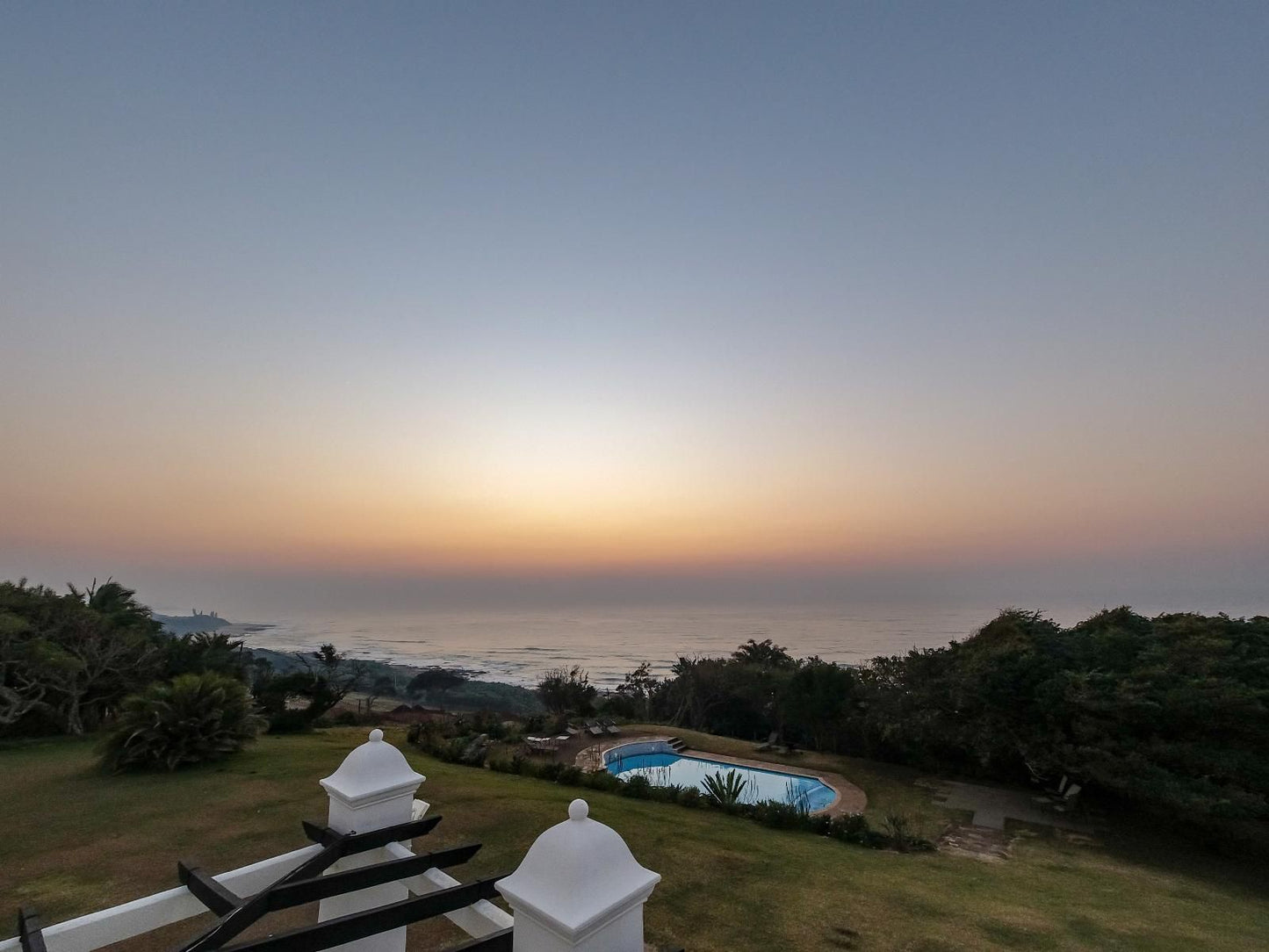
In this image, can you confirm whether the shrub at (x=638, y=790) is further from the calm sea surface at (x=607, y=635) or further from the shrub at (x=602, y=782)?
the calm sea surface at (x=607, y=635)

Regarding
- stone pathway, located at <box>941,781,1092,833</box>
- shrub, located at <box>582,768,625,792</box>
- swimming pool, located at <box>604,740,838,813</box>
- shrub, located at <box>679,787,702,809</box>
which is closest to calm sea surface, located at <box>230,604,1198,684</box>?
stone pathway, located at <box>941,781,1092,833</box>

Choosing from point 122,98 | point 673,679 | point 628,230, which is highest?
point 628,230

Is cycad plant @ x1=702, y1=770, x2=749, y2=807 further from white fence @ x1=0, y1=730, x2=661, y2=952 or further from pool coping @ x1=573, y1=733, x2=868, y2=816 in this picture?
white fence @ x1=0, y1=730, x2=661, y2=952

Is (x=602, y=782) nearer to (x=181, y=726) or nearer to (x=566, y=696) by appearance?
(x=181, y=726)

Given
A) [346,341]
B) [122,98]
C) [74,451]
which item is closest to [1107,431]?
[346,341]

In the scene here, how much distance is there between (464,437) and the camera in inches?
705

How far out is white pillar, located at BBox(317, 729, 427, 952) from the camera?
2.12m

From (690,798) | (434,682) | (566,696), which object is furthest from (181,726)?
(434,682)

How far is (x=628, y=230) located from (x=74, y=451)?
52.0 feet

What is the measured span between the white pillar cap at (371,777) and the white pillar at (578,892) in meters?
0.96

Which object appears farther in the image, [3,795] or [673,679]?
[673,679]

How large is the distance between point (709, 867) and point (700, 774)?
9512 mm

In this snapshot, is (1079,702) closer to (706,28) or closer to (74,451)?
(706,28)

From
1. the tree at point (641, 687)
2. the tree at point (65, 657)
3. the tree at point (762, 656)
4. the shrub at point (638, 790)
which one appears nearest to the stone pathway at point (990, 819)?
the shrub at point (638, 790)
